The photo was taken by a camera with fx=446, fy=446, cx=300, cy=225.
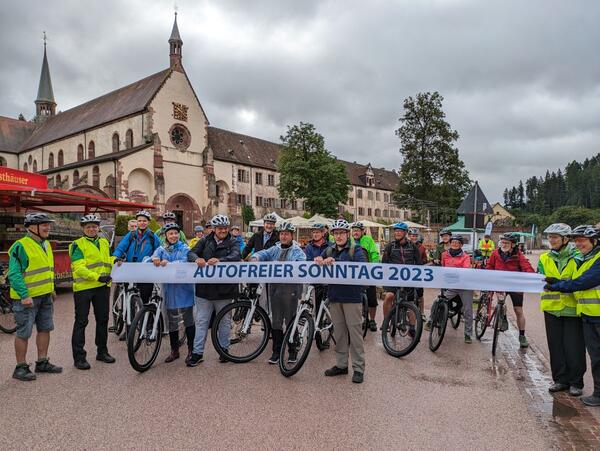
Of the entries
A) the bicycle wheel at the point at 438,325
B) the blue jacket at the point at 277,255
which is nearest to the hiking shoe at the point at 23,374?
the blue jacket at the point at 277,255

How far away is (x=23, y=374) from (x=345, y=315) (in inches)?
160

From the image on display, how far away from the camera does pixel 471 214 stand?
12391 millimetres

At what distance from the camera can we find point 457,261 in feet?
26.1

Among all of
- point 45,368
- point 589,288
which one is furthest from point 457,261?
point 45,368

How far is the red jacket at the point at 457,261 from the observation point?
787 centimetres

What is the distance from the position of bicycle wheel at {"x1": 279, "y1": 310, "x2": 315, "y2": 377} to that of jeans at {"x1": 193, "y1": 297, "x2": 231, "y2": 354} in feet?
3.00

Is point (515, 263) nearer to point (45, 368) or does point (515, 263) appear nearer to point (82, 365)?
point (82, 365)

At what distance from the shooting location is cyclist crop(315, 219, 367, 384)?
18.7 feet

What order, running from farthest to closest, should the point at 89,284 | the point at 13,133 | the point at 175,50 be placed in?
1. the point at 13,133
2. the point at 175,50
3. the point at 89,284

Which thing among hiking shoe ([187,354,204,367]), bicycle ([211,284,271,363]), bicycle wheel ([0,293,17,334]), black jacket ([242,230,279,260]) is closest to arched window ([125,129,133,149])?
bicycle wheel ([0,293,17,334])

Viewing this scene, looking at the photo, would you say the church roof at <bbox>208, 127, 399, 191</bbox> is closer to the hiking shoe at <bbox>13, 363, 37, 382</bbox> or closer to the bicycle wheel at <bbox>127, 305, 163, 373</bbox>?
the bicycle wheel at <bbox>127, 305, 163, 373</bbox>

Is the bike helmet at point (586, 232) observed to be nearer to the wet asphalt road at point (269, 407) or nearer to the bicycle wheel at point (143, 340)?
the wet asphalt road at point (269, 407)

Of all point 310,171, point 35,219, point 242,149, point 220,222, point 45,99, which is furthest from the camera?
point 45,99

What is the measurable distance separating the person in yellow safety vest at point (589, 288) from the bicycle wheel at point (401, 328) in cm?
207
